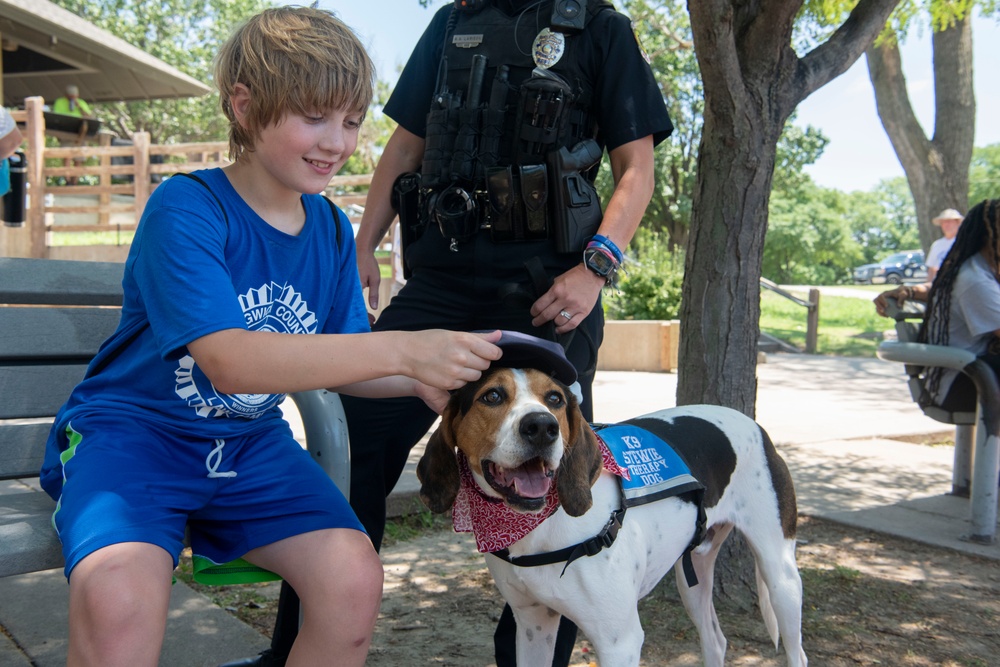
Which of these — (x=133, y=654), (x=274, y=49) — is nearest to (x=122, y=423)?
(x=133, y=654)

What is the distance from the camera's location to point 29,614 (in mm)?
3477

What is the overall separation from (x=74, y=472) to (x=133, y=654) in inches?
16.9

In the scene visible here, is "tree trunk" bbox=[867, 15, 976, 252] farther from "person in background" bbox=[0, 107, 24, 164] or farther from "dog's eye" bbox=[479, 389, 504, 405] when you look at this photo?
"dog's eye" bbox=[479, 389, 504, 405]

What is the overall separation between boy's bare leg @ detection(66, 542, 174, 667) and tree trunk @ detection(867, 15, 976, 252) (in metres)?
13.9

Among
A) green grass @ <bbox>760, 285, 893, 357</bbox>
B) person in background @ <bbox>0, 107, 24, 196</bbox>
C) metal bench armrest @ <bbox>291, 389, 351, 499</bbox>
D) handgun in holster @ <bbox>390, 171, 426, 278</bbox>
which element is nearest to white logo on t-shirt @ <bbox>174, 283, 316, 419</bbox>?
metal bench armrest @ <bbox>291, 389, 351, 499</bbox>

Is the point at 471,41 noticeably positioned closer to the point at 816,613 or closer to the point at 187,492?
the point at 187,492

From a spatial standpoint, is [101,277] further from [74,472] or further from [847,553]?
[847,553]

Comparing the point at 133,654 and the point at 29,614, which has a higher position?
the point at 133,654

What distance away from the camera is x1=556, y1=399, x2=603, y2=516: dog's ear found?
2.28 metres

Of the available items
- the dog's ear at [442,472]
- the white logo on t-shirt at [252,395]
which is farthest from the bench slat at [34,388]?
the dog's ear at [442,472]

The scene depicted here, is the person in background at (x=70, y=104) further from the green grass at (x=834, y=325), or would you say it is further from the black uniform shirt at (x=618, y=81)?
the black uniform shirt at (x=618, y=81)

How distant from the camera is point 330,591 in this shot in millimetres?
2010

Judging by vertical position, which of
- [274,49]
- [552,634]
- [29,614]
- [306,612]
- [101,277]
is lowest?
[29,614]

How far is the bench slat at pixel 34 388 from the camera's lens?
2.71 m
